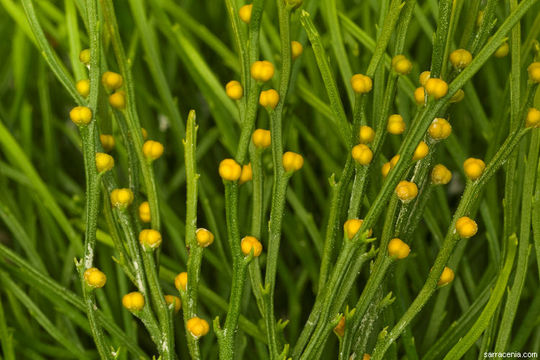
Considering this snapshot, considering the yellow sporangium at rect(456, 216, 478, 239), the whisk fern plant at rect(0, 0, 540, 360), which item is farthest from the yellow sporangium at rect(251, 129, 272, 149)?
the yellow sporangium at rect(456, 216, 478, 239)

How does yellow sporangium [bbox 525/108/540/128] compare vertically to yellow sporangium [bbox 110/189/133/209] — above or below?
above

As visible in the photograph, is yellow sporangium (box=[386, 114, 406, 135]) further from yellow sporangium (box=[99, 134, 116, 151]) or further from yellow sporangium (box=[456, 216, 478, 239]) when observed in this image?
→ yellow sporangium (box=[99, 134, 116, 151])

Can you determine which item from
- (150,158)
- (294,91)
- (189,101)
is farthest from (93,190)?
(189,101)

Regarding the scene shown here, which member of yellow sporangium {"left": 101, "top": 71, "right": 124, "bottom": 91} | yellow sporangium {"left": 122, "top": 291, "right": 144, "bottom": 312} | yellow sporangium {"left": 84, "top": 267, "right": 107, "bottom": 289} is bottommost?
yellow sporangium {"left": 122, "top": 291, "right": 144, "bottom": 312}

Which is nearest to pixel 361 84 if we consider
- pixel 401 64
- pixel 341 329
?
pixel 401 64

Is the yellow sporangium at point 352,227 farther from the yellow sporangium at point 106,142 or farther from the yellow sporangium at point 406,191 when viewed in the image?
the yellow sporangium at point 106,142

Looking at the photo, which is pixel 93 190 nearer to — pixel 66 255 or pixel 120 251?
pixel 120 251
